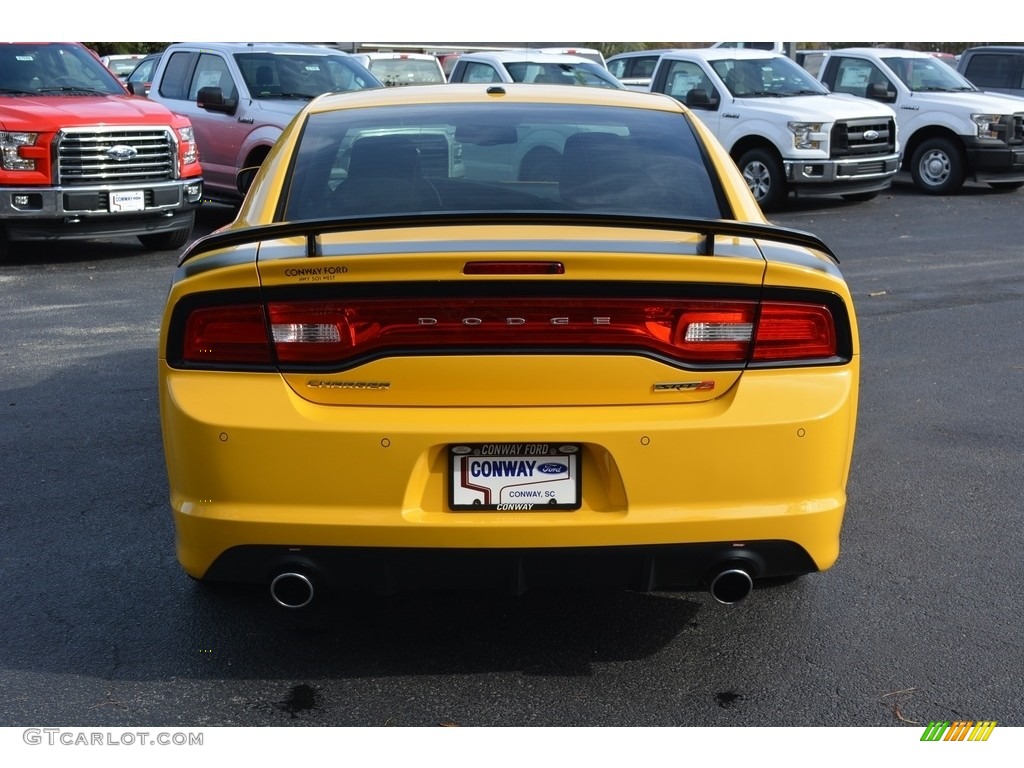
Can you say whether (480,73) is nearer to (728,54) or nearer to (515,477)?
(728,54)

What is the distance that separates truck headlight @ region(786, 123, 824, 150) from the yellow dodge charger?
42.2ft

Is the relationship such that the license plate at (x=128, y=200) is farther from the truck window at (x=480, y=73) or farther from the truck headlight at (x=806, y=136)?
the truck headlight at (x=806, y=136)

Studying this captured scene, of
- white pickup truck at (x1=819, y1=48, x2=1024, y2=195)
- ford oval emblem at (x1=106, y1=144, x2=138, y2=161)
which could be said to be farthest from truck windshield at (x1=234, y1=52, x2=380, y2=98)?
white pickup truck at (x1=819, y1=48, x2=1024, y2=195)

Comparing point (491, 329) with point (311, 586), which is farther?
point (311, 586)

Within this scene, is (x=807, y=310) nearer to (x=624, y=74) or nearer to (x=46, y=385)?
(x=46, y=385)

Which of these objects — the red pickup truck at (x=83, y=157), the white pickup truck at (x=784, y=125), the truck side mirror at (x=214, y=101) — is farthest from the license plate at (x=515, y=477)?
the white pickup truck at (x=784, y=125)

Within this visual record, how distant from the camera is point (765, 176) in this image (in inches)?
648

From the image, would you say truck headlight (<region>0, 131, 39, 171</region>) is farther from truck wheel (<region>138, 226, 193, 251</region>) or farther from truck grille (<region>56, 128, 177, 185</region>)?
truck wheel (<region>138, 226, 193, 251</region>)

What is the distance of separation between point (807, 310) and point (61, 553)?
115 inches

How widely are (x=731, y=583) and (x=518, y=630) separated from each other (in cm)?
88

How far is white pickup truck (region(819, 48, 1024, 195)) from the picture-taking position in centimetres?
1775

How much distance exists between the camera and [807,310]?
3623 mm

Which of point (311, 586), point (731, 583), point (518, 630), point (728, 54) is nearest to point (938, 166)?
point (728, 54)

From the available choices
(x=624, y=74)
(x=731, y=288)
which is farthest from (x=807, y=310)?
(x=624, y=74)
